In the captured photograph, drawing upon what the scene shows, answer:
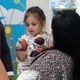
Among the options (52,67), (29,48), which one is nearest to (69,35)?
(52,67)

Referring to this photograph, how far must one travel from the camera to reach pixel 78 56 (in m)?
2.04

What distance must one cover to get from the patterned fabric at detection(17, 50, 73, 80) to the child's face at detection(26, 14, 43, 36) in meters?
1.14

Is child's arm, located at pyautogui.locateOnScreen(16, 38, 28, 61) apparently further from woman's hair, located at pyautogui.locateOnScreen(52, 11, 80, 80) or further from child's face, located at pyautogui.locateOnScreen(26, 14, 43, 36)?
woman's hair, located at pyautogui.locateOnScreen(52, 11, 80, 80)

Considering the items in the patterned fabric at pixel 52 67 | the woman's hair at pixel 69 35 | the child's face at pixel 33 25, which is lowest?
the child's face at pixel 33 25

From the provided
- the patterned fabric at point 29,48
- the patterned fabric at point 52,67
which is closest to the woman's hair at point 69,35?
the patterned fabric at point 52,67

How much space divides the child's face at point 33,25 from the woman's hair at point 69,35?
1118 millimetres

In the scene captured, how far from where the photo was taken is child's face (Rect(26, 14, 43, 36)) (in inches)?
126

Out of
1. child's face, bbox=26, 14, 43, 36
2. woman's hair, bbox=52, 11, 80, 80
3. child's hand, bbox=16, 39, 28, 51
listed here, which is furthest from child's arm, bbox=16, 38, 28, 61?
woman's hair, bbox=52, 11, 80, 80

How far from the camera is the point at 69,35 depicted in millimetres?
2064

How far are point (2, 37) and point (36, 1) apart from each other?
1.58m

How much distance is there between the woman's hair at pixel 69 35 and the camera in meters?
2.05

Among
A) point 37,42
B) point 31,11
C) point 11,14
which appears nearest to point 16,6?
point 11,14

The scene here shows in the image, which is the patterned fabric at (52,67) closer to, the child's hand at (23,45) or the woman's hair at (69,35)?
the woman's hair at (69,35)

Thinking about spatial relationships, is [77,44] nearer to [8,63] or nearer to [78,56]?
[78,56]
